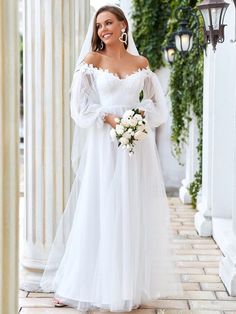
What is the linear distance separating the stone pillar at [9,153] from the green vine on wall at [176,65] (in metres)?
5.23

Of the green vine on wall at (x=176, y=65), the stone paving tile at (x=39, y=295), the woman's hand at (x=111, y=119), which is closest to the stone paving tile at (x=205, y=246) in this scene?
the green vine on wall at (x=176, y=65)

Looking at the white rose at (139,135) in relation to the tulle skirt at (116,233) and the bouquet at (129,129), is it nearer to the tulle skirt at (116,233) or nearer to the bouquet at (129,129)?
the bouquet at (129,129)

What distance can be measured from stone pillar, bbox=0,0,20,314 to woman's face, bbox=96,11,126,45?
165 centimetres

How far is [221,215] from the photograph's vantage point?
21.2ft

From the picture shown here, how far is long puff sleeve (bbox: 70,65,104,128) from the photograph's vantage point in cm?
401

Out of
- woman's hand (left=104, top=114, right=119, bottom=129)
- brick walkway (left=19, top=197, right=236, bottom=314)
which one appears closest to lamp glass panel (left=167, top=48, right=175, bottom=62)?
brick walkway (left=19, top=197, right=236, bottom=314)

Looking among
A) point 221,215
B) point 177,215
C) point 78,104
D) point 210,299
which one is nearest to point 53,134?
point 78,104

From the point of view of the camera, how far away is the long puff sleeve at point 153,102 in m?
4.15

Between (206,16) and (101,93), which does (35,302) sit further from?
(206,16)

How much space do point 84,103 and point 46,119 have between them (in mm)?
535

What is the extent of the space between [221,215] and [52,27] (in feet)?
10.1

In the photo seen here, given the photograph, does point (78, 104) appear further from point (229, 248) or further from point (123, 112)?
point (229, 248)

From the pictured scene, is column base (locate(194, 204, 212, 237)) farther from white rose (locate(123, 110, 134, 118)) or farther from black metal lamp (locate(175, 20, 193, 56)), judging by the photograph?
white rose (locate(123, 110, 134, 118))

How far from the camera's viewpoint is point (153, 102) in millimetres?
4266
